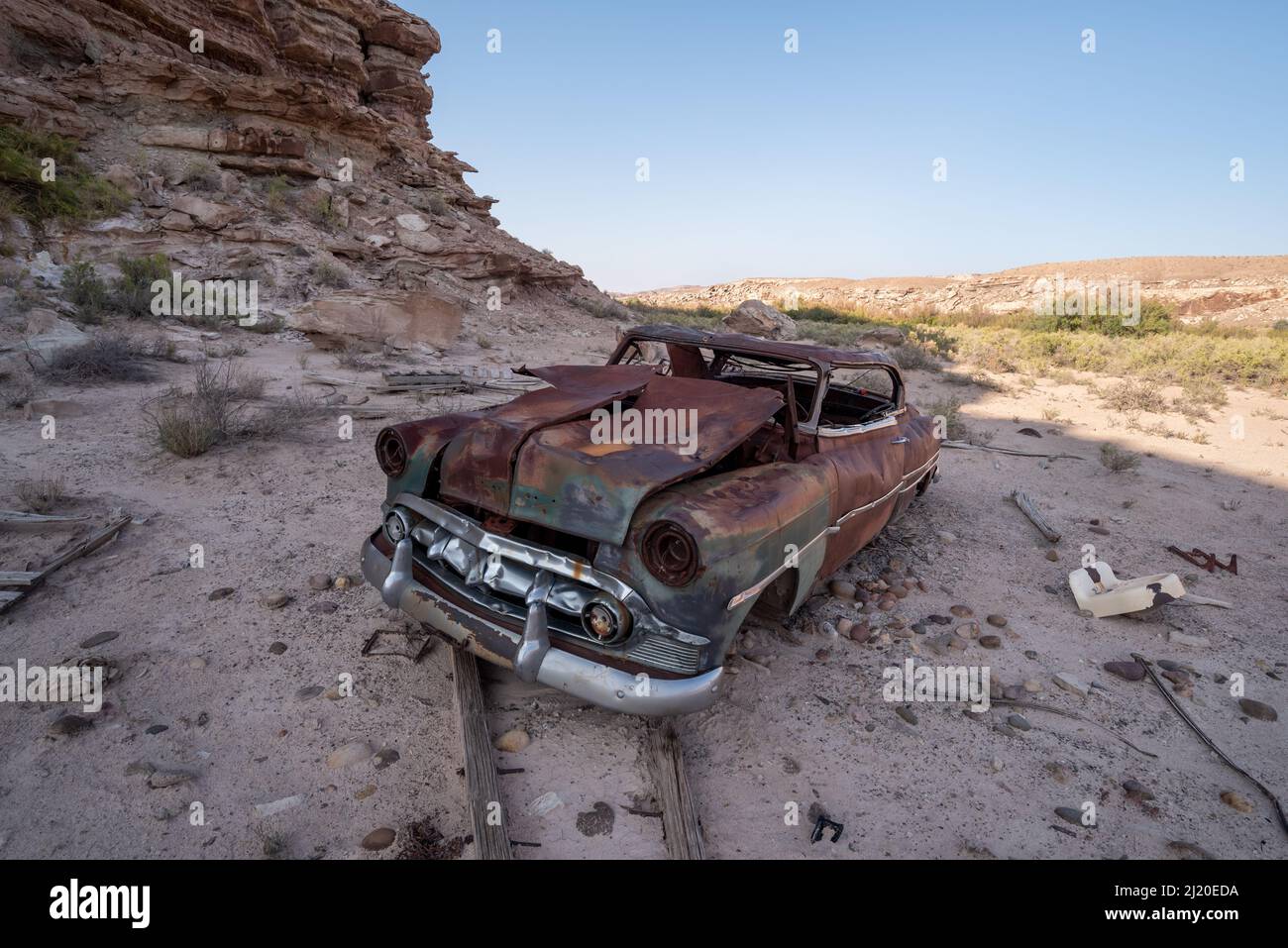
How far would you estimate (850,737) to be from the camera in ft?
8.69

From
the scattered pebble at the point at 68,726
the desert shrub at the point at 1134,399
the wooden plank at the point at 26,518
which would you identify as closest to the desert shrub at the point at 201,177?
the wooden plank at the point at 26,518

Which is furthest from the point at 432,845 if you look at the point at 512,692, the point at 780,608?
the point at 780,608

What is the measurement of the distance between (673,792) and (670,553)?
86cm

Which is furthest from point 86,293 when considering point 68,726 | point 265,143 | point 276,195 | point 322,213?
point 68,726

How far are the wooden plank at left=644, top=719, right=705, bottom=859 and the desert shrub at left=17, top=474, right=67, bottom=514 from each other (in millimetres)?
4263

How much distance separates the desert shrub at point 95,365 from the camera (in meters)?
6.66

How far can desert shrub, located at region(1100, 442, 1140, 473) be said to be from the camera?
636 centimetres

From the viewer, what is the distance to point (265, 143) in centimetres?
1527

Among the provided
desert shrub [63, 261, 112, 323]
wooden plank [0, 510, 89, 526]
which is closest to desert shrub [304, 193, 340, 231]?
desert shrub [63, 261, 112, 323]

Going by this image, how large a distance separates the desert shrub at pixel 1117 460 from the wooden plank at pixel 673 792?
6203 millimetres

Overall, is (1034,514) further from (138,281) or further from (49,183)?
(49,183)
